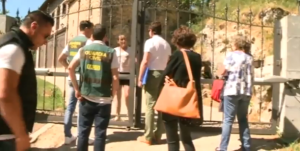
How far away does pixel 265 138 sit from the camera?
675 cm

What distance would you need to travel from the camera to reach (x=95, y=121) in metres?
4.97

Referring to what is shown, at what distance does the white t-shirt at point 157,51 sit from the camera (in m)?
6.00

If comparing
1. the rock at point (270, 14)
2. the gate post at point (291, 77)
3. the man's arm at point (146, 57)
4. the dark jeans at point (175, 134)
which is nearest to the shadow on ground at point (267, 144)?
the gate post at point (291, 77)

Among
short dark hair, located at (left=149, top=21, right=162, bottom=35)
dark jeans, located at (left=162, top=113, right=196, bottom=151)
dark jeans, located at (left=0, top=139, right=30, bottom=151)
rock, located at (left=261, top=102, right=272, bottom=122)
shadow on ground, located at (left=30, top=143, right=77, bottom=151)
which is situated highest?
short dark hair, located at (left=149, top=21, right=162, bottom=35)

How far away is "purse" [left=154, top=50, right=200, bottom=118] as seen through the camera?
4.65 metres

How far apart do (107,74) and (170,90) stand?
2.57 ft

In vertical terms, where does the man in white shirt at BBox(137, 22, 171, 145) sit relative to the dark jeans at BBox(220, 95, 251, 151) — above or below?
above

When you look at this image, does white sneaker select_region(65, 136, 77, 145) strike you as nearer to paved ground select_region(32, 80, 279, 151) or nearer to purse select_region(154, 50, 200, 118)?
paved ground select_region(32, 80, 279, 151)

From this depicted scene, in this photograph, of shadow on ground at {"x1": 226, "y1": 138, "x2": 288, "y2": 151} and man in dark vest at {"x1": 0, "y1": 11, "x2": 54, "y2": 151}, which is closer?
man in dark vest at {"x1": 0, "y1": 11, "x2": 54, "y2": 151}

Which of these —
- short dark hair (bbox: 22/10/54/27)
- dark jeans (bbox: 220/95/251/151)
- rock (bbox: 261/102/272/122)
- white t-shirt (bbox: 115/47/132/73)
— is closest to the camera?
short dark hair (bbox: 22/10/54/27)

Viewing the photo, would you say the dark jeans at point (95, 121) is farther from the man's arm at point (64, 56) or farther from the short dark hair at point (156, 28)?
the short dark hair at point (156, 28)

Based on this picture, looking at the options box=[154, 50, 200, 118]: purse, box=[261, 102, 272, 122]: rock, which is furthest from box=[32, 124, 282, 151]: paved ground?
box=[261, 102, 272, 122]: rock

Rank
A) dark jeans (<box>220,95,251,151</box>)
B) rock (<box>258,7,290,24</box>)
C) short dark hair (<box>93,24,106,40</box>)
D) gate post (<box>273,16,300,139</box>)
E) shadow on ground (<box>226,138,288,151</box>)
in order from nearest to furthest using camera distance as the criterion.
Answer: short dark hair (<box>93,24,106,40</box>)
dark jeans (<box>220,95,251,151</box>)
shadow on ground (<box>226,138,288,151</box>)
gate post (<box>273,16,300,139</box>)
rock (<box>258,7,290,24</box>)

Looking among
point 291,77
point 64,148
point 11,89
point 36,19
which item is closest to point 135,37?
point 64,148
